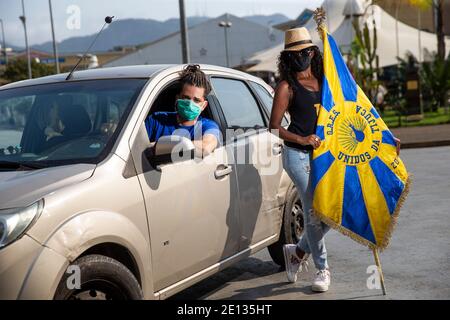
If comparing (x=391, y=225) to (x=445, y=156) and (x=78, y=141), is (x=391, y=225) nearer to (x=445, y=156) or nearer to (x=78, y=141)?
(x=78, y=141)

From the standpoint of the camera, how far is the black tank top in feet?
15.9

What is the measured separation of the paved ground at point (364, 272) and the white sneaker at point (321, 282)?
0.05m

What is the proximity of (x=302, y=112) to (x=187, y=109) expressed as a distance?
91 centimetres

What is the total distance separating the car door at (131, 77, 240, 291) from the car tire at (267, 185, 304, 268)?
3.01ft

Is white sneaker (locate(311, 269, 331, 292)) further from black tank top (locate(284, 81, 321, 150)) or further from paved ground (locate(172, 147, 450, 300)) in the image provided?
black tank top (locate(284, 81, 321, 150))

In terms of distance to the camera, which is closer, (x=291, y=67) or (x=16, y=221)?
(x=16, y=221)

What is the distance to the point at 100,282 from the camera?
3355mm

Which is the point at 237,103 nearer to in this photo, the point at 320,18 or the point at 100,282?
the point at 320,18

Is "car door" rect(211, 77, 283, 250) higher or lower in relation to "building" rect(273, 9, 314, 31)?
lower

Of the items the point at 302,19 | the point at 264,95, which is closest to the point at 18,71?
the point at 302,19

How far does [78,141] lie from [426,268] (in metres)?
3.06

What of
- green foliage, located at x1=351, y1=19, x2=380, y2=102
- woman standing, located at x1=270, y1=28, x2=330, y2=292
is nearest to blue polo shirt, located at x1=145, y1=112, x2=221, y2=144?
woman standing, located at x1=270, y1=28, x2=330, y2=292

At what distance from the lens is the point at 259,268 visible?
19.6ft

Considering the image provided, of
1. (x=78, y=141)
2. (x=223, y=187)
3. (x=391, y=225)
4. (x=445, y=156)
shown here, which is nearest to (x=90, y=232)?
(x=78, y=141)
